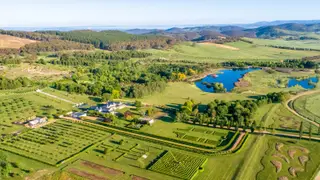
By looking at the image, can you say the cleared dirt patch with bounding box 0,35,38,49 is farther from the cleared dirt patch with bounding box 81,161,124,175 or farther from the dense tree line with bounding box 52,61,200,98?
the cleared dirt patch with bounding box 81,161,124,175

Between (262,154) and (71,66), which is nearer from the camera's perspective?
(262,154)

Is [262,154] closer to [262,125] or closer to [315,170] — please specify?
[315,170]

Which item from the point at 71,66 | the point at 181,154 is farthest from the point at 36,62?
the point at 181,154

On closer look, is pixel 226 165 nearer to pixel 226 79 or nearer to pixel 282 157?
pixel 282 157

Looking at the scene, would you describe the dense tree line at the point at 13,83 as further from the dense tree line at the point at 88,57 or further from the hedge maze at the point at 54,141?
the dense tree line at the point at 88,57

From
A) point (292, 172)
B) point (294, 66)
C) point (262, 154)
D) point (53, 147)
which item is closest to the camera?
point (292, 172)

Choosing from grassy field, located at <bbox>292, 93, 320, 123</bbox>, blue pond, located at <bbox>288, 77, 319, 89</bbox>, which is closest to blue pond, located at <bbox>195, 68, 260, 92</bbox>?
blue pond, located at <bbox>288, 77, 319, 89</bbox>

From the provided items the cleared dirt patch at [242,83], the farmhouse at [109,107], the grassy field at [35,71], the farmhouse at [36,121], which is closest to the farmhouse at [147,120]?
the farmhouse at [109,107]
